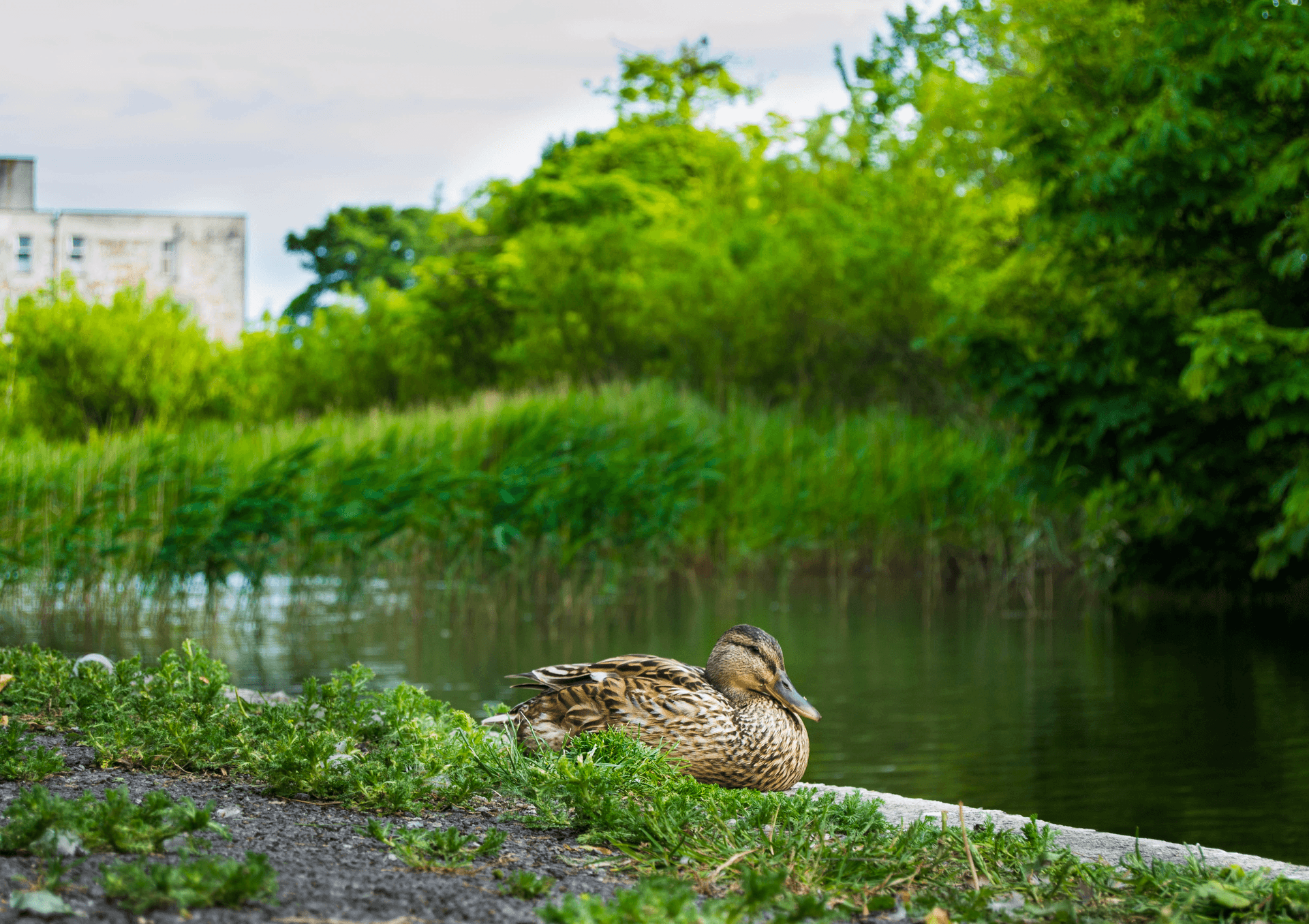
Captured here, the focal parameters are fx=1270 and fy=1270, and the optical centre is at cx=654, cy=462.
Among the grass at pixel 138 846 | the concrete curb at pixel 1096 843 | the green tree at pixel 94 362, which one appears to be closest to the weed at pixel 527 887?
the grass at pixel 138 846

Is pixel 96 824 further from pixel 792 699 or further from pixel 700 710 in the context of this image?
pixel 792 699

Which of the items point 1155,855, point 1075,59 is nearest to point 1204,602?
point 1075,59

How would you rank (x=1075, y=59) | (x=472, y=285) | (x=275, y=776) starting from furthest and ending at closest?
(x=472, y=285) < (x=1075, y=59) < (x=275, y=776)

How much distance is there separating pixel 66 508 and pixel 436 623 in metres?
4.04

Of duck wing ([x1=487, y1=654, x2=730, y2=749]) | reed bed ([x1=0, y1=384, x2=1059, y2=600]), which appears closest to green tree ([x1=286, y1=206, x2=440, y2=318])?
reed bed ([x1=0, y1=384, x2=1059, y2=600])

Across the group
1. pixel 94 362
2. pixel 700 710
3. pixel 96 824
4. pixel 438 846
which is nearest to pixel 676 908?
pixel 438 846

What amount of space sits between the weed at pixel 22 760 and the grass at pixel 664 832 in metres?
0.31

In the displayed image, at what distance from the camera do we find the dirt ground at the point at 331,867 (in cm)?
326

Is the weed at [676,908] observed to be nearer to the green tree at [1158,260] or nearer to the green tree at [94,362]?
the green tree at [1158,260]

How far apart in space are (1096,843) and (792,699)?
144cm

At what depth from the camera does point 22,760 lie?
473 centimetres

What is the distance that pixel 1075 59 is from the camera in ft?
54.6

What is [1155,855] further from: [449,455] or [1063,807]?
[449,455]

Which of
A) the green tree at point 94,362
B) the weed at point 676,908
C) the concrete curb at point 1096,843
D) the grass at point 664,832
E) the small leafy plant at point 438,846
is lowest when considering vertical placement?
the concrete curb at point 1096,843
